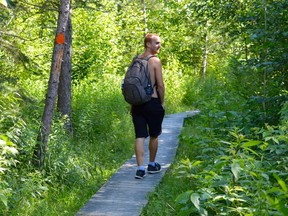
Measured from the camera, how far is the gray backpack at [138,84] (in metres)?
6.69

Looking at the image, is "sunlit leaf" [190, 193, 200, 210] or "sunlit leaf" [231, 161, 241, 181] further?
"sunlit leaf" [231, 161, 241, 181]

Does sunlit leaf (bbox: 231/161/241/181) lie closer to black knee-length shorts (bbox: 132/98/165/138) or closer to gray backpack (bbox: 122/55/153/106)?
gray backpack (bbox: 122/55/153/106)

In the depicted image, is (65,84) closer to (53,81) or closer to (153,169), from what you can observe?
(53,81)

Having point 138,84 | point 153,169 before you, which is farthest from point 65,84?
point 138,84

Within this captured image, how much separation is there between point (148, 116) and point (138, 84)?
1.64ft

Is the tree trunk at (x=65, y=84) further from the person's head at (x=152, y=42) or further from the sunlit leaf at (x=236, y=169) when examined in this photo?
the sunlit leaf at (x=236, y=169)

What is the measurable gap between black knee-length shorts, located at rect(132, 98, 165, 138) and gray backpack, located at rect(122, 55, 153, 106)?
0.16 m

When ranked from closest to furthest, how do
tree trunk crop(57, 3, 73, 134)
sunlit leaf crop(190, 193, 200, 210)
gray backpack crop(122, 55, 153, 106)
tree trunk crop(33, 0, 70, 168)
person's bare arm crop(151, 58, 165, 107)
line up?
sunlit leaf crop(190, 193, 200, 210), gray backpack crop(122, 55, 153, 106), person's bare arm crop(151, 58, 165, 107), tree trunk crop(33, 0, 70, 168), tree trunk crop(57, 3, 73, 134)

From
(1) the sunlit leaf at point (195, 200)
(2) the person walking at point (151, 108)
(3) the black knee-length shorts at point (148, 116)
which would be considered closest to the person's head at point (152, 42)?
(2) the person walking at point (151, 108)

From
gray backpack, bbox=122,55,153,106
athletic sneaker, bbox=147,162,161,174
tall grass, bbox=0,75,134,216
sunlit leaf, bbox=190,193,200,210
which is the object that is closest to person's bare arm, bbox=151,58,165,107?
gray backpack, bbox=122,55,153,106

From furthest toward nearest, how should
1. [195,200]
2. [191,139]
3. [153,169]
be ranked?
[153,169] < [191,139] < [195,200]

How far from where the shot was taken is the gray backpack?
263 inches

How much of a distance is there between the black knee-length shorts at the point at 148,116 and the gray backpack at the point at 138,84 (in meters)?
0.16

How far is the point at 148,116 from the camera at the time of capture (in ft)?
22.7
